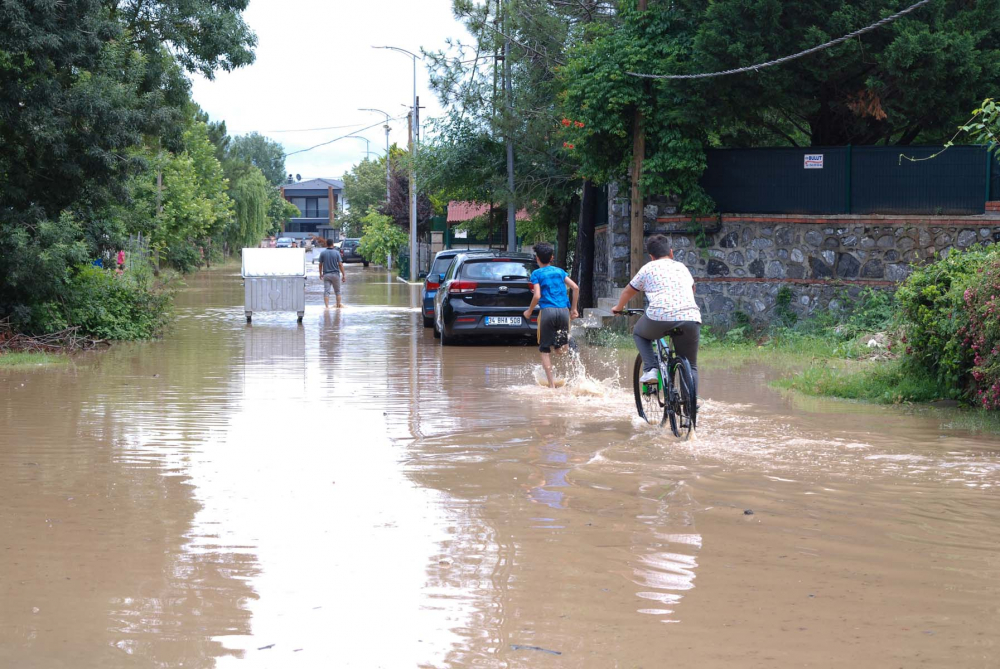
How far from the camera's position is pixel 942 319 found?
36.9 feet

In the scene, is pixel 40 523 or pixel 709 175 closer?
pixel 40 523

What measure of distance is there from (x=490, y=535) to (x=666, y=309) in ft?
13.0

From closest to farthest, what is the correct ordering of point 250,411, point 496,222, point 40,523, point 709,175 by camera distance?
1. point 40,523
2. point 250,411
3. point 709,175
4. point 496,222

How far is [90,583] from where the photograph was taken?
5.44 metres

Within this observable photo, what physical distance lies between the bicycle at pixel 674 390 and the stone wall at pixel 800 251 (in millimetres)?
9666

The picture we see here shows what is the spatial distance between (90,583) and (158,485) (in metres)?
2.32

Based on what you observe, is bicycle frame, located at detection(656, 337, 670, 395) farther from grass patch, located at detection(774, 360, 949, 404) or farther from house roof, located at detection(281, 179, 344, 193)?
house roof, located at detection(281, 179, 344, 193)

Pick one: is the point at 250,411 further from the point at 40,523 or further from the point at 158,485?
the point at 40,523

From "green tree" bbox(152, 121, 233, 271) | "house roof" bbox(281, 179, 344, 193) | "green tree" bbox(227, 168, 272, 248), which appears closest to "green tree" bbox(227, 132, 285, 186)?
"house roof" bbox(281, 179, 344, 193)

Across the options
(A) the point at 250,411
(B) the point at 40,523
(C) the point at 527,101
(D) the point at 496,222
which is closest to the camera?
(B) the point at 40,523

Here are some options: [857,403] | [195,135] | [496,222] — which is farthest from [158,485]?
[195,135]

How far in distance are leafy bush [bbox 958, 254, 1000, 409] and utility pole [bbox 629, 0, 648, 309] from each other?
29.0 ft

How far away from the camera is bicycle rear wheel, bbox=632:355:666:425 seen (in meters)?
10.1

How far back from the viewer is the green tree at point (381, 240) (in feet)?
213
